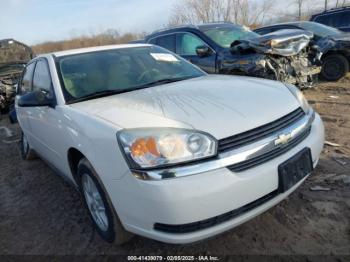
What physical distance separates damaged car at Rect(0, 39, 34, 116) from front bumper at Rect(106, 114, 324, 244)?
877cm

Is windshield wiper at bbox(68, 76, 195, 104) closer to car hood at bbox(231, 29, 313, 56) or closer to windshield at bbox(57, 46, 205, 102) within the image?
windshield at bbox(57, 46, 205, 102)

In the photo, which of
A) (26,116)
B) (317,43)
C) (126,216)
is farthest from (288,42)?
(126,216)

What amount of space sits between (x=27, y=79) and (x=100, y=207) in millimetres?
2462

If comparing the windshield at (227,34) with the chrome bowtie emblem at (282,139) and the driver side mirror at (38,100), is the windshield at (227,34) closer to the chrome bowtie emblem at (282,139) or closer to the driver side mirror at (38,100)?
the driver side mirror at (38,100)

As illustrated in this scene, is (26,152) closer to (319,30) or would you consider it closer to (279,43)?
(279,43)

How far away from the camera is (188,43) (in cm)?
688

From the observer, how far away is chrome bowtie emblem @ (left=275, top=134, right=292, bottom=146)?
7.02 ft

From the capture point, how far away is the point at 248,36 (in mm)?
6863

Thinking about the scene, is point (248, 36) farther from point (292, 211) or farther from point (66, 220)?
point (66, 220)

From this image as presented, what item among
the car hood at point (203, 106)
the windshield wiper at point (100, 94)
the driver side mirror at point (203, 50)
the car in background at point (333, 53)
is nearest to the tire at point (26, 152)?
the windshield wiper at point (100, 94)

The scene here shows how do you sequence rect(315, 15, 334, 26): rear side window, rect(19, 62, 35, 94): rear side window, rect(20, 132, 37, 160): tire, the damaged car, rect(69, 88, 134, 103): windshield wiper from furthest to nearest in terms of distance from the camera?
rect(315, 15, 334, 26): rear side window → the damaged car → rect(20, 132, 37, 160): tire → rect(19, 62, 35, 94): rear side window → rect(69, 88, 134, 103): windshield wiper

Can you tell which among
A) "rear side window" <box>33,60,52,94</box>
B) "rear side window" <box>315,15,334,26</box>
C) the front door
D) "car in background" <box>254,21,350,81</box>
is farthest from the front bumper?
"rear side window" <box>315,15,334,26</box>

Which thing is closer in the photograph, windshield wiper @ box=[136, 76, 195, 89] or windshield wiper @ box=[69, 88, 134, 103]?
windshield wiper @ box=[69, 88, 134, 103]

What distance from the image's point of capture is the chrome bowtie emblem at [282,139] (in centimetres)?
214
